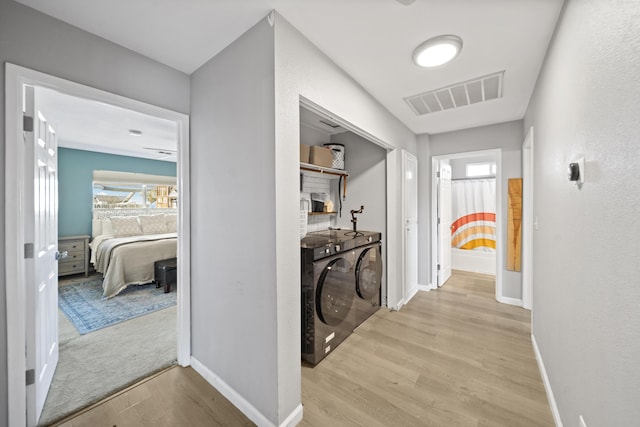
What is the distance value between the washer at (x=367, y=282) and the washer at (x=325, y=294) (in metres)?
→ 0.13

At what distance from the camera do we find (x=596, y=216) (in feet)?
3.15

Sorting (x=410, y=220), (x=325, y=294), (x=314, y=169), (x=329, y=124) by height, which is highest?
(x=329, y=124)

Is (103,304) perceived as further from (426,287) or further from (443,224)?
(443,224)

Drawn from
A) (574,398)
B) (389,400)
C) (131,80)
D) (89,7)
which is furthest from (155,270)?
(574,398)

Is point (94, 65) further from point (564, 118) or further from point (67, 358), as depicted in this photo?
point (564, 118)

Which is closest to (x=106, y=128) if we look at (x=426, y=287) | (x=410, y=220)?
(x=410, y=220)

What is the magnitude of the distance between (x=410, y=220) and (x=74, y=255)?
598 centimetres

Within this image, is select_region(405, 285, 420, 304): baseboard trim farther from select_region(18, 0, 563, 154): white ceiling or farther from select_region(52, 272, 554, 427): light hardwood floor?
select_region(18, 0, 563, 154): white ceiling

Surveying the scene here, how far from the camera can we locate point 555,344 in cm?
155

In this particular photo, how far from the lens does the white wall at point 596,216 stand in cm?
73

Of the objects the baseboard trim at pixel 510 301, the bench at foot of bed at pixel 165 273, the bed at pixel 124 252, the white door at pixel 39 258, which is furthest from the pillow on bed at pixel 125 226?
the baseboard trim at pixel 510 301

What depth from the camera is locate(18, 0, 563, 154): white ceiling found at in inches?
53.9

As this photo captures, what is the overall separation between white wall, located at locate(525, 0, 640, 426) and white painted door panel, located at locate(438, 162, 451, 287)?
2379 millimetres

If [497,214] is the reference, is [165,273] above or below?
below
